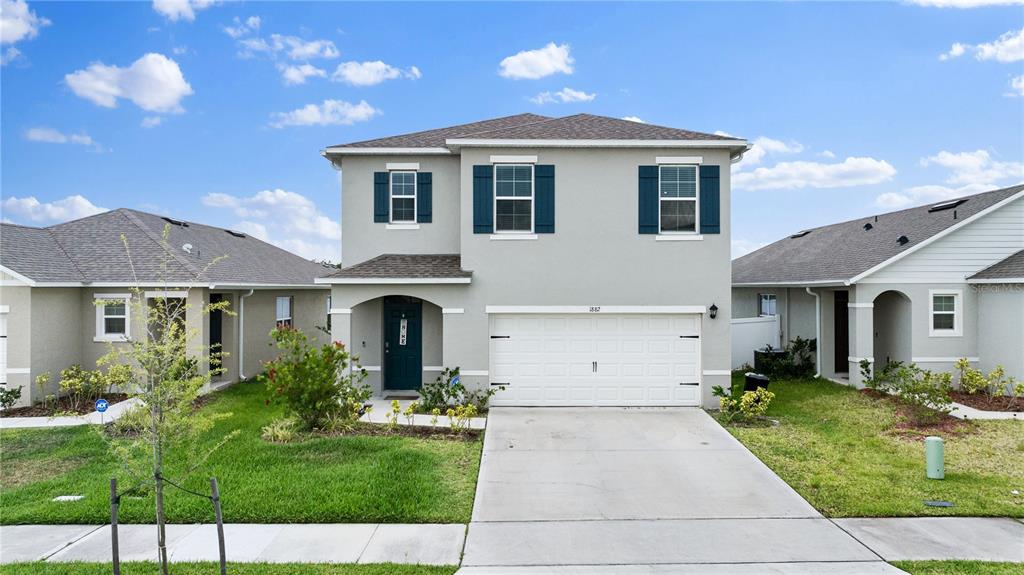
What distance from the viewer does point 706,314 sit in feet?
39.6

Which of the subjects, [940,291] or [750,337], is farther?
[750,337]

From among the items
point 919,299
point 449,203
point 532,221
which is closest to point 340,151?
point 449,203

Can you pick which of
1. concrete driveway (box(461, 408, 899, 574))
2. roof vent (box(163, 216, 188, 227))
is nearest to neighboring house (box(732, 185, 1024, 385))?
concrete driveway (box(461, 408, 899, 574))

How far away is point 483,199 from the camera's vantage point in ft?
39.8

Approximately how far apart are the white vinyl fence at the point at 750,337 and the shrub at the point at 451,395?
31.6ft

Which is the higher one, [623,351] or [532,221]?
[532,221]

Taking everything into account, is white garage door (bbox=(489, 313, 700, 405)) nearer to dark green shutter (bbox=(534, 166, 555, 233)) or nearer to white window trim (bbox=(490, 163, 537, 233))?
white window trim (bbox=(490, 163, 537, 233))

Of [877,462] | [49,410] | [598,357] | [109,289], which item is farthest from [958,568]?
[109,289]

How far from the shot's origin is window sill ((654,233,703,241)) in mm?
12078

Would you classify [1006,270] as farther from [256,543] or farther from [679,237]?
[256,543]

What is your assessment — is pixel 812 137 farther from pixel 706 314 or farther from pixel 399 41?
pixel 399 41

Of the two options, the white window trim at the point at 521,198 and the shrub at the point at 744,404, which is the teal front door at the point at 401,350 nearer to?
the white window trim at the point at 521,198

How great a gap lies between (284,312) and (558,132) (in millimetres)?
11646

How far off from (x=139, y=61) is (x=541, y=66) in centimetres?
1380
